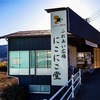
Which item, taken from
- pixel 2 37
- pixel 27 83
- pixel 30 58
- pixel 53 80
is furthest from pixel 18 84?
pixel 53 80

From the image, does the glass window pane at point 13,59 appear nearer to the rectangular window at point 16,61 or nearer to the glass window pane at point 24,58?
the rectangular window at point 16,61

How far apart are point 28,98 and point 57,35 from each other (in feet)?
29.6

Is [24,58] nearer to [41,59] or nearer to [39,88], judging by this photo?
[41,59]

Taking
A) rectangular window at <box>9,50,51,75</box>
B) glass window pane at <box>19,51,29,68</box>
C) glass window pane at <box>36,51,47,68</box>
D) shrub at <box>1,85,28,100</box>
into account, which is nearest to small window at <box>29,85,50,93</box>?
shrub at <box>1,85,28,100</box>

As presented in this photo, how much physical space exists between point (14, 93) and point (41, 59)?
3490 mm

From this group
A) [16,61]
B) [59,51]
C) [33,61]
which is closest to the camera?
[59,51]

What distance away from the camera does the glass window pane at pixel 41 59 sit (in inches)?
692

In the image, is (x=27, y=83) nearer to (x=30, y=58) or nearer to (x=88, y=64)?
(x=30, y=58)

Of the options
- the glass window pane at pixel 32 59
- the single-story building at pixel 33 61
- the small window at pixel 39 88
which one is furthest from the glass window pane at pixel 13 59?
the small window at pixel 39 88

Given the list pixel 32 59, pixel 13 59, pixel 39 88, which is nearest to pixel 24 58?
pixel 32 59

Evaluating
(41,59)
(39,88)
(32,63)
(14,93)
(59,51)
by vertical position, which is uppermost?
(59,51)

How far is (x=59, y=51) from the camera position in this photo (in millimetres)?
10047

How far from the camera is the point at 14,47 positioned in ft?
59.6

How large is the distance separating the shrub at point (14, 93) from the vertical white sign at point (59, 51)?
6453 mm
